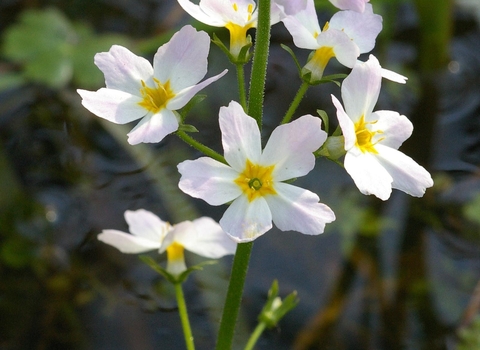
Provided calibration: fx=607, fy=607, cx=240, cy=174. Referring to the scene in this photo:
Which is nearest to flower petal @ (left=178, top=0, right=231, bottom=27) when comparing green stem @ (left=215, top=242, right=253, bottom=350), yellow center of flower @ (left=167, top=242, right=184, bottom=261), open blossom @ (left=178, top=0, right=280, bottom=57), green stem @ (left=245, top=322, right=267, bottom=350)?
open blossom @ (left=178, top=0, right=280, bottom=57)

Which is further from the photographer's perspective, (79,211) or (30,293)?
(79,211)

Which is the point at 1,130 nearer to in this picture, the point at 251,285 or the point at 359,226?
the point at 251,285

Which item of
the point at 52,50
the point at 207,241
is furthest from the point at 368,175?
the point at 52,50

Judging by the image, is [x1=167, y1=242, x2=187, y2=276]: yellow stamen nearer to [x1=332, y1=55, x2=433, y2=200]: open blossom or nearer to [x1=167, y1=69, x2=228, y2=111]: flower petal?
[x1=167, y1=69, x2=228, y2=111]: flower petal

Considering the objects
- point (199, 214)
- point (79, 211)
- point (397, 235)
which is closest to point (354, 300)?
point (397, 235)

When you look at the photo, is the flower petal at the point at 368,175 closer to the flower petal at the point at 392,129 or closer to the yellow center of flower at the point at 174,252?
the flower petal at the point at 392,129
